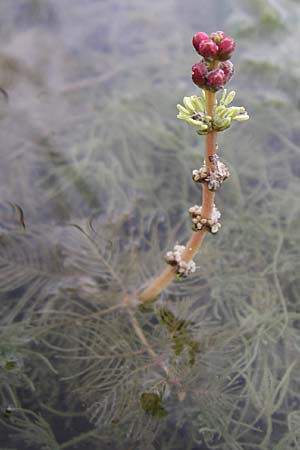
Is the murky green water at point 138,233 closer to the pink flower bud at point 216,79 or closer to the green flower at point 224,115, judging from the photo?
the green flower at point 224,115

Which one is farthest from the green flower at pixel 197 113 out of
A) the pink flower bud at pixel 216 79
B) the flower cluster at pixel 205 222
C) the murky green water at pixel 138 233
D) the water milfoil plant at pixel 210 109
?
the murky green water at pixel 138 233

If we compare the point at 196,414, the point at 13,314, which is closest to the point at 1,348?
the point at 13,314

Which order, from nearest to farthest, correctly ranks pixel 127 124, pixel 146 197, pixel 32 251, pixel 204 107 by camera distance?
pixel 204 107 < pixel 32 251 < pixel 146 197 < pixel 127 124

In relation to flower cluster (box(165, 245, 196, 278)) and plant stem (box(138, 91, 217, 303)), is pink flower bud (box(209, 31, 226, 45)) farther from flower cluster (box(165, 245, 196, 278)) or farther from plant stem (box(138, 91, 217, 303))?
flower cluster (box(165, 245, 196, 278))

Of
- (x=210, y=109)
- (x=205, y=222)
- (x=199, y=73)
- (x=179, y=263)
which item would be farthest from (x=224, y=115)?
(x=179, y=263)

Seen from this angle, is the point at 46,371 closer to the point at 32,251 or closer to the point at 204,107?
the point at 32,251

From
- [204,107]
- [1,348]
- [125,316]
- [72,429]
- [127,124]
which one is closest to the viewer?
[204,107]

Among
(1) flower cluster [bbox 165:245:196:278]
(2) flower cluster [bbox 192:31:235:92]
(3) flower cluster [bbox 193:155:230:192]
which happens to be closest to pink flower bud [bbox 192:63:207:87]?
(2) flower cluster [bbox 192:31:235:92]
